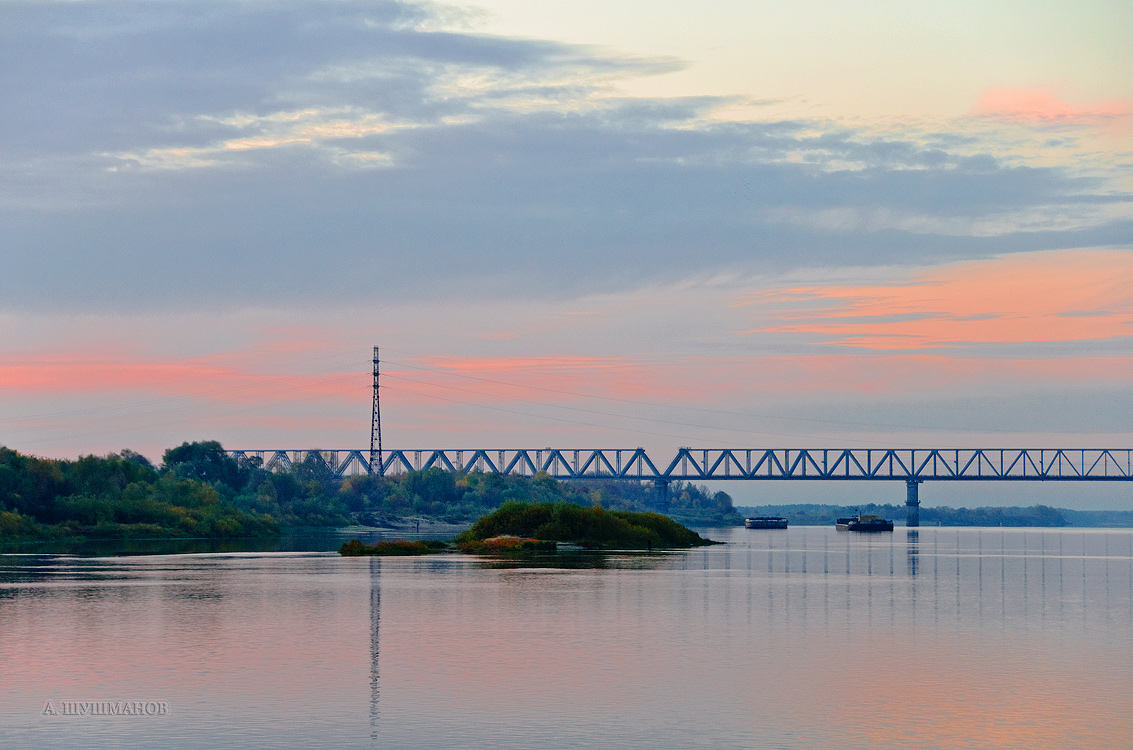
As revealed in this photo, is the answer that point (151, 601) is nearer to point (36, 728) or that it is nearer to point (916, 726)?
point (36, 728)

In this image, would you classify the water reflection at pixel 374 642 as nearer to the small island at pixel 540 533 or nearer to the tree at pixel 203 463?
the small island at pixel 540 533

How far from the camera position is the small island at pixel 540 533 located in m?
109

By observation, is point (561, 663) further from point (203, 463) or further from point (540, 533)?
point (203, 463)

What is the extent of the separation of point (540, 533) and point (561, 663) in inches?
3029

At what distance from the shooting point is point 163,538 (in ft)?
458

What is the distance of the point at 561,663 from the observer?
37.0 m

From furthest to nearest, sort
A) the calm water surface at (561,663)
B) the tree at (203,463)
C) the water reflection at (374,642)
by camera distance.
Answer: the tree at (203,463), the water reflection at (374,642), the calm water surface at (561,663)

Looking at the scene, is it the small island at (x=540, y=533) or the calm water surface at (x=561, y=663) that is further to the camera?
the small island at (x=540, y=533)

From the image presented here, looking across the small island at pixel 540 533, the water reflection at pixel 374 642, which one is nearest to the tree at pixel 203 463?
the small island at pixel 540 533

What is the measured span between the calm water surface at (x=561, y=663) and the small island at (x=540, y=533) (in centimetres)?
3793

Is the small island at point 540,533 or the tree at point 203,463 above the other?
the tree at point 203,463

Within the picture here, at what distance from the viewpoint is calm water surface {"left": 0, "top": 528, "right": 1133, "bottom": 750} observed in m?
27.3

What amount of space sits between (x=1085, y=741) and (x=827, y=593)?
38.8 m

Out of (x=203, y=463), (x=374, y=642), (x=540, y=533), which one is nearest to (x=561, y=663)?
(x=374, y=642)
